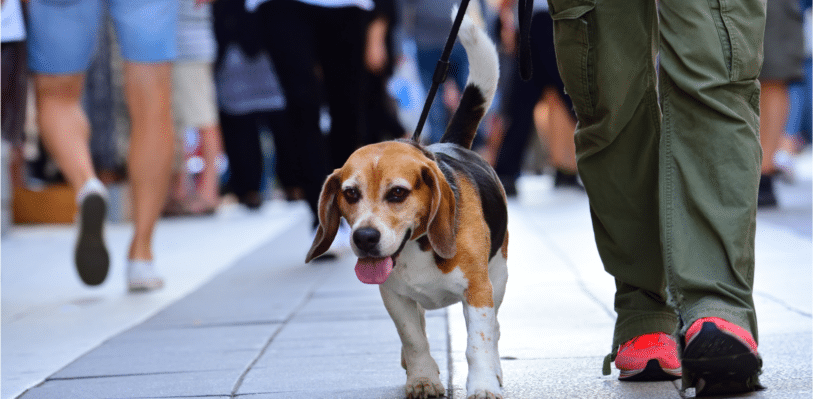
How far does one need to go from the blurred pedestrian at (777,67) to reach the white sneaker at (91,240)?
422 cm

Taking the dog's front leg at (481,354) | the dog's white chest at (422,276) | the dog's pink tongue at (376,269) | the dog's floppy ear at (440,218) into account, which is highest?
the dog's floppy ear at (440,218)

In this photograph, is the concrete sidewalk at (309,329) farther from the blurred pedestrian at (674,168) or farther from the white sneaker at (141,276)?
the blurred pedestrian at (674,168)

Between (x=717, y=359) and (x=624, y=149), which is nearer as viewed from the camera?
(x=717, y=359)

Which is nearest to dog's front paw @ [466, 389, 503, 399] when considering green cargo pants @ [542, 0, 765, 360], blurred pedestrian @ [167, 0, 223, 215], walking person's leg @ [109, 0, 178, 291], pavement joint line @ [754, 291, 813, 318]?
green cargo pants @ [542, 0, 765, 360]

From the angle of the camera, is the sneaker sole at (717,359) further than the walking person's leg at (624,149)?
No

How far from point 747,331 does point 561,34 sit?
0.91m

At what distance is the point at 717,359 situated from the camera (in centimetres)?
214

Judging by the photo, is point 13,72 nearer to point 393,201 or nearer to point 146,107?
point 146,107

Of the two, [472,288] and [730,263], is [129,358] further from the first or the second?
[730,263]

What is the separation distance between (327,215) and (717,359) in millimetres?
989

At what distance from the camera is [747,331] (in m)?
2.19

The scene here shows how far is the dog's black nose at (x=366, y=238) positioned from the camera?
2229 millimetres

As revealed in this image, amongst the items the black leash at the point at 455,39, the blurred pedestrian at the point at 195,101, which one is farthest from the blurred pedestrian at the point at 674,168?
the blurred pedestrian at the point at 195,101

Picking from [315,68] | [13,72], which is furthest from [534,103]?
[13,72]
